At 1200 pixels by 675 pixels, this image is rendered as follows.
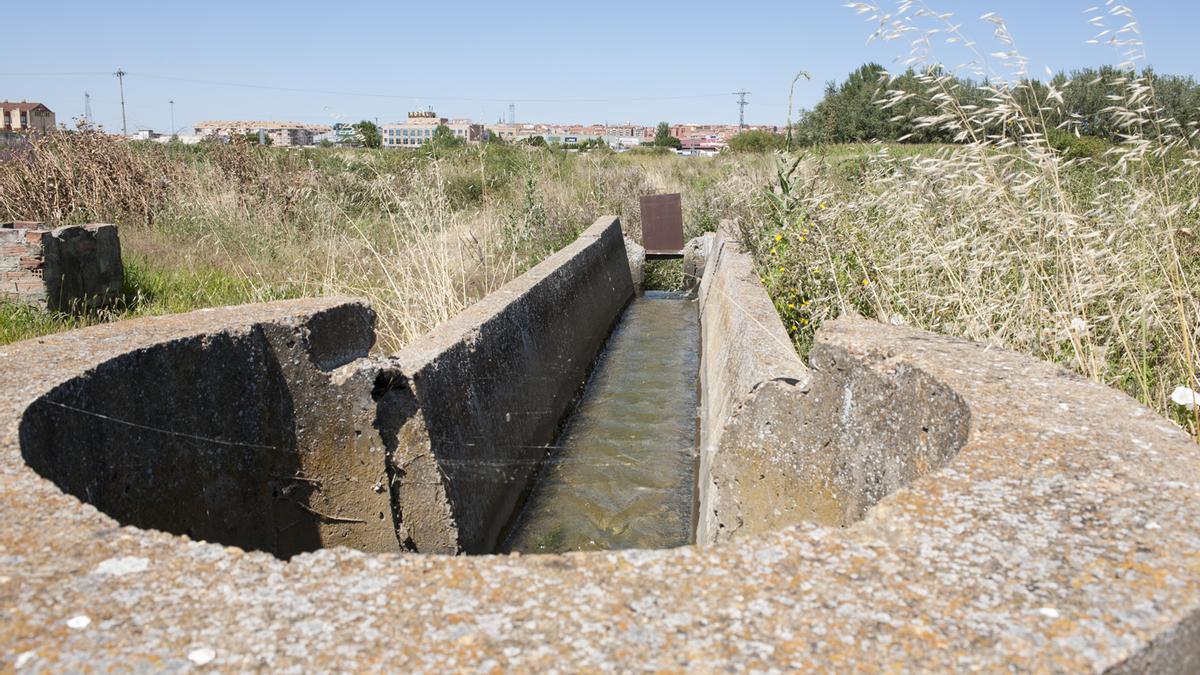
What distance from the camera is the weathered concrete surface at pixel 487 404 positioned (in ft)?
12.6

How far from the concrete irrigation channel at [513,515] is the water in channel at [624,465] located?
0.48 ft

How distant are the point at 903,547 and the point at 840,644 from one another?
1.26 feet

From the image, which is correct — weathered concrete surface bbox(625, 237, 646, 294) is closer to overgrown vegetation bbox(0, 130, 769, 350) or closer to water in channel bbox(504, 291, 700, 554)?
overgrown vegetation bbox(0, 130, 769, 350)

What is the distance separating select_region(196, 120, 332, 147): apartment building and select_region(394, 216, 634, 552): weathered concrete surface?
21.7ft

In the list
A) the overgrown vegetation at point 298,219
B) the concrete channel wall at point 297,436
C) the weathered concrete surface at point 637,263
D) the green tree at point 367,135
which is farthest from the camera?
Result: the weathered concrete surface at point 637,263

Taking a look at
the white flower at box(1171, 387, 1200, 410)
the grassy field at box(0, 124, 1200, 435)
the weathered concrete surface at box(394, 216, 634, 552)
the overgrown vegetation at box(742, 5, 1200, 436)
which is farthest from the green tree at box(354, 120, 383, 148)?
the white flower at box(1171, 387, 1200, 410)

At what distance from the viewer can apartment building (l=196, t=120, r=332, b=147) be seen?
1224 cm

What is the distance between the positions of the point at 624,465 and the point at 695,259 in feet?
22.7

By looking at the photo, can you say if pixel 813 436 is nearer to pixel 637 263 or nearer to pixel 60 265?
pixel 60 265

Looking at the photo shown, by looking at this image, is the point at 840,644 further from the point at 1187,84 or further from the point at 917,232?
the point at 1187,84

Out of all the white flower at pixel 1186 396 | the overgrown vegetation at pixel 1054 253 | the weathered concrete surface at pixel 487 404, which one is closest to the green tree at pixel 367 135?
the weathered concrete surface at pixel 487 404

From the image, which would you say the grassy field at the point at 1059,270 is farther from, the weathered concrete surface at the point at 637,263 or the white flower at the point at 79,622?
the weathered concrete surface at the point at 637,263

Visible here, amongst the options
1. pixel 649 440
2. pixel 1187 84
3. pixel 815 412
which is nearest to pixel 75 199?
pixel 649 440

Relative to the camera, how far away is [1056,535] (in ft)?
6.04
